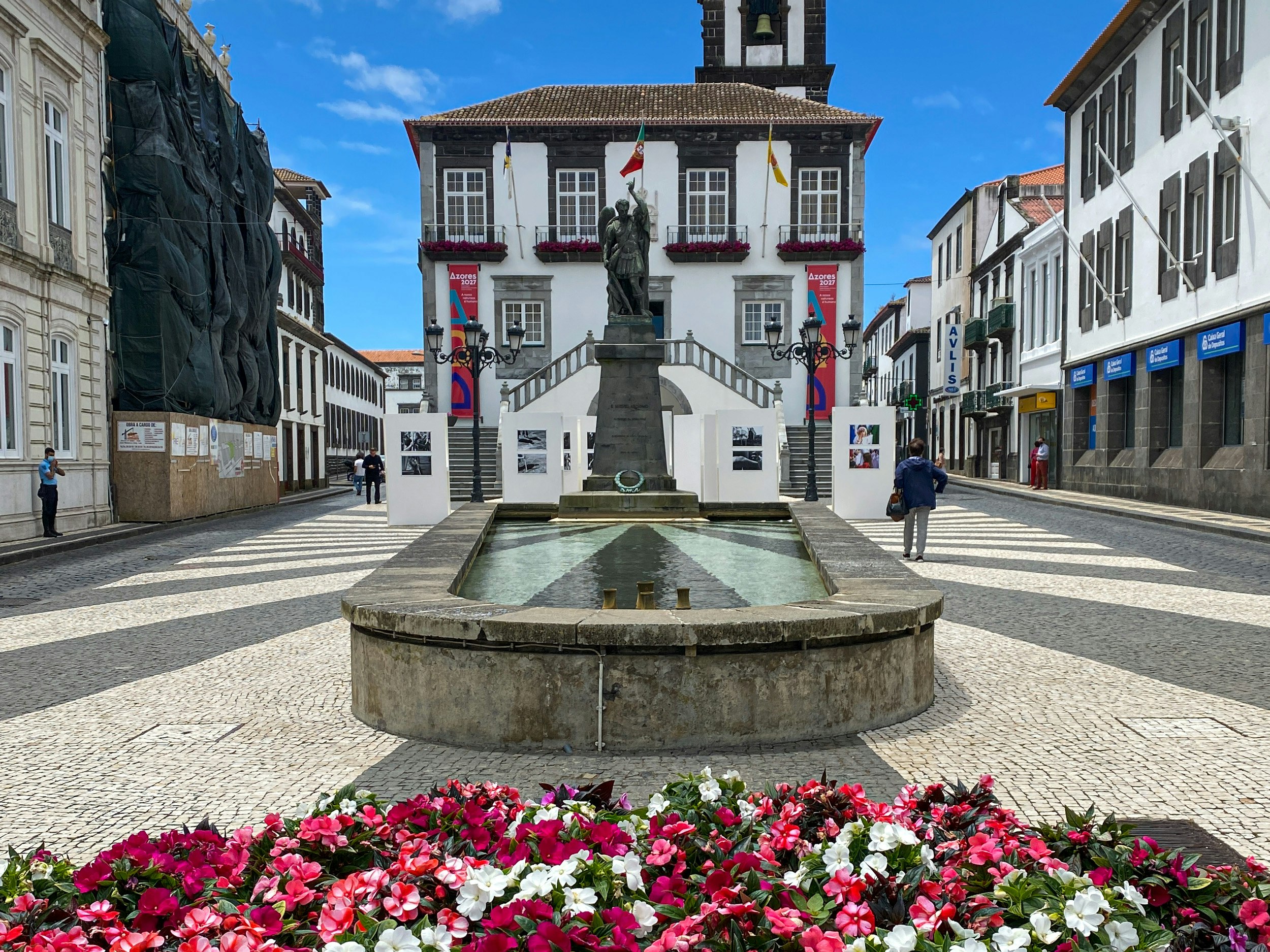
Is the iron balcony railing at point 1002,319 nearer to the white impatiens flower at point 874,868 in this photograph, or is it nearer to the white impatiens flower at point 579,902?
the white impatiens flower at point 874,868

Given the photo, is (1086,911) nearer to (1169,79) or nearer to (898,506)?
(898,506)

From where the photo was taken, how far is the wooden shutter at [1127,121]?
2425 cm

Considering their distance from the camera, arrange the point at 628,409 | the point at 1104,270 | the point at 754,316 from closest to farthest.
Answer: the point at 628,409, the point at 1104,270, the point at 754,316

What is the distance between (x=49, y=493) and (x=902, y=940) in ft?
56.4

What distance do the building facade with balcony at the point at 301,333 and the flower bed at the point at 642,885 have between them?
31.6 m

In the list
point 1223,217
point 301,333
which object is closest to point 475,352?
point 1223,217

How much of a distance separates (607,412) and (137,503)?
1132cm

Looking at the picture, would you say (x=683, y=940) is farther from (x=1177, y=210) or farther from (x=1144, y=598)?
(x=1177, y=210)

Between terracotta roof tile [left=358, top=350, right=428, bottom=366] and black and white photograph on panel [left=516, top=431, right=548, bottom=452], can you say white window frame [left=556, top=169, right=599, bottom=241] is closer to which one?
black and white photograph on panel [left=516, top=431, right=548, bottom=452]

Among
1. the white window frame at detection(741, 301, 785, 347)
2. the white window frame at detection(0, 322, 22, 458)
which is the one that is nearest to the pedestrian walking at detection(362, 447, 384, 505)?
the white window frame at detection(0, 322, 22, 458)

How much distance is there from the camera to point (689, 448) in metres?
21.2

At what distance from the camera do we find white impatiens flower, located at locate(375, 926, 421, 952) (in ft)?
5.89

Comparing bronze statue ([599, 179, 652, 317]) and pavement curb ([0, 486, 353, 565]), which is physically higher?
bronze statue ([599, 179, 652, 317])

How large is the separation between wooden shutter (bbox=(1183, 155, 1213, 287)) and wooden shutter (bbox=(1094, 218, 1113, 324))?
420cm
